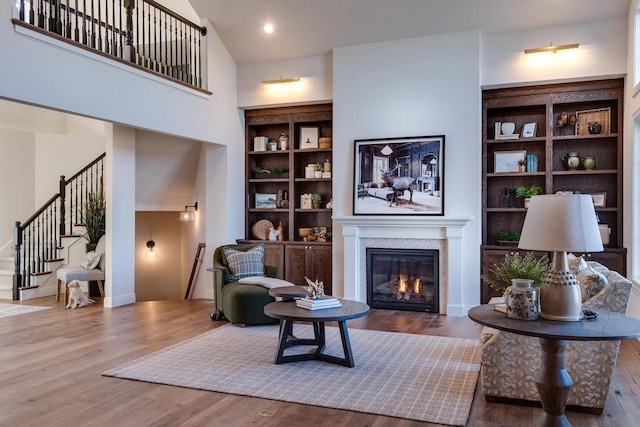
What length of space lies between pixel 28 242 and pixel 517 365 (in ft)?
24.7

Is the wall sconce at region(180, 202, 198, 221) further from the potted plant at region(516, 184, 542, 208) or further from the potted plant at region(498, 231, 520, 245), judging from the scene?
the potted plant at region(516, 184, 542, 208)

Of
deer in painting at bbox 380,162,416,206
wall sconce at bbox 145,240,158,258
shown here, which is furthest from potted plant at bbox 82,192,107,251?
deer in painting at bbox 380,162,416,206

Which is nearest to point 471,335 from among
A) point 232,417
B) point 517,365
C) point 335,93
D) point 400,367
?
point 400,367

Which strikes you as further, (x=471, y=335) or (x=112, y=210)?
(x=112, y=210)

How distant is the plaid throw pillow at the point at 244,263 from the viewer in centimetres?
604

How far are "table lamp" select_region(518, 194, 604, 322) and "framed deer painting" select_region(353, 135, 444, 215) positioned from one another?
150 inches

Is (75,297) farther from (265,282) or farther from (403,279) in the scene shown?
(403,279)

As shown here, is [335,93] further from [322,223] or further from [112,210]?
[112,210]

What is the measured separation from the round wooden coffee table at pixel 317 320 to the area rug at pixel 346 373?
0.07 metres

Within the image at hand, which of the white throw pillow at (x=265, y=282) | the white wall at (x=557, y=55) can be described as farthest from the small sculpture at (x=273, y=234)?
the white wall at (x=557, y=55)

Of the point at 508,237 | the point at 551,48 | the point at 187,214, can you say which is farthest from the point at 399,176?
the point at 187,214

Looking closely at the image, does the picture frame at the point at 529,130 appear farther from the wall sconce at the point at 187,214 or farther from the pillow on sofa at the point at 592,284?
the wall sconce at the point at 187,214

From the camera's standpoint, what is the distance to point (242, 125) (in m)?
7.84

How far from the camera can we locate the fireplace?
21.3ft
